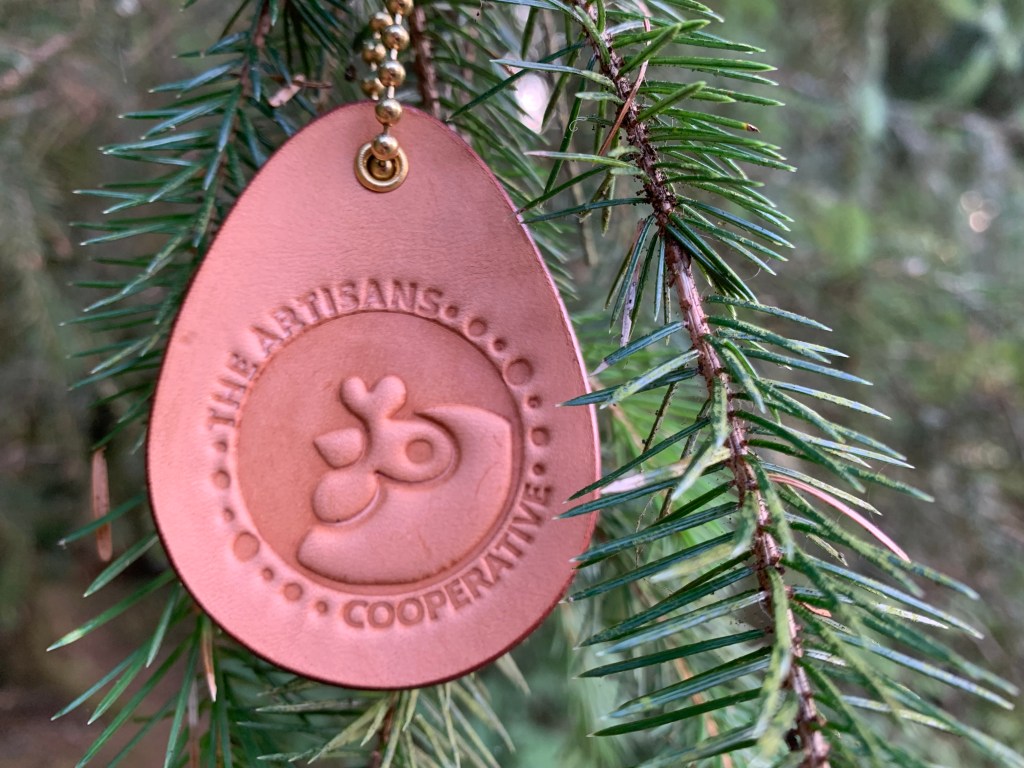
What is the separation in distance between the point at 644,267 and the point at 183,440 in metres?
0.25

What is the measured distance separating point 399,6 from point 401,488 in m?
0.26

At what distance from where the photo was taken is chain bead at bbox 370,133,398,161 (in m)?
0.36

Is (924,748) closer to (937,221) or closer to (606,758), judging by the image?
(606,758)

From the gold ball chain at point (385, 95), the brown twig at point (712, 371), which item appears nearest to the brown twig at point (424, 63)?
the gold ball chain at point (385, 95)

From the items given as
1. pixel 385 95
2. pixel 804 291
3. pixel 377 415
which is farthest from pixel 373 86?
pixel 804 291

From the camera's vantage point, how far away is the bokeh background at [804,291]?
28.5 inches

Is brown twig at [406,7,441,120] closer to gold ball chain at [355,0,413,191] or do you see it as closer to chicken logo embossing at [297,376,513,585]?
gold ball chain at [355,0,413,191]

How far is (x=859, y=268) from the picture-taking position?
3.15 ft

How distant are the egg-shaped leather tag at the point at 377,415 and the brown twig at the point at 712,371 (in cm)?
9

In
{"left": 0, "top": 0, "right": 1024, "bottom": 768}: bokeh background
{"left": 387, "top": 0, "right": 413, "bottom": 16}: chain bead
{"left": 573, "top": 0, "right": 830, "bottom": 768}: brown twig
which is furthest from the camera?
{"left": 0, "top": 0, "right": 1024, "bottom": 768}: bokeh background

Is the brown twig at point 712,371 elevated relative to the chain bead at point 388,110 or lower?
lower

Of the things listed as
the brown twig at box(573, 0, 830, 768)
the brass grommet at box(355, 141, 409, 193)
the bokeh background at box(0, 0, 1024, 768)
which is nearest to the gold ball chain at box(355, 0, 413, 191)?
the brass grommet at box(355, 141, 409, 193)

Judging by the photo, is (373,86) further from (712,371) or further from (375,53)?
(712,371)

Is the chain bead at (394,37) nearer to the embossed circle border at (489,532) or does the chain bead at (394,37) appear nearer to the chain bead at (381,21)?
the chain bead at (381,21)
